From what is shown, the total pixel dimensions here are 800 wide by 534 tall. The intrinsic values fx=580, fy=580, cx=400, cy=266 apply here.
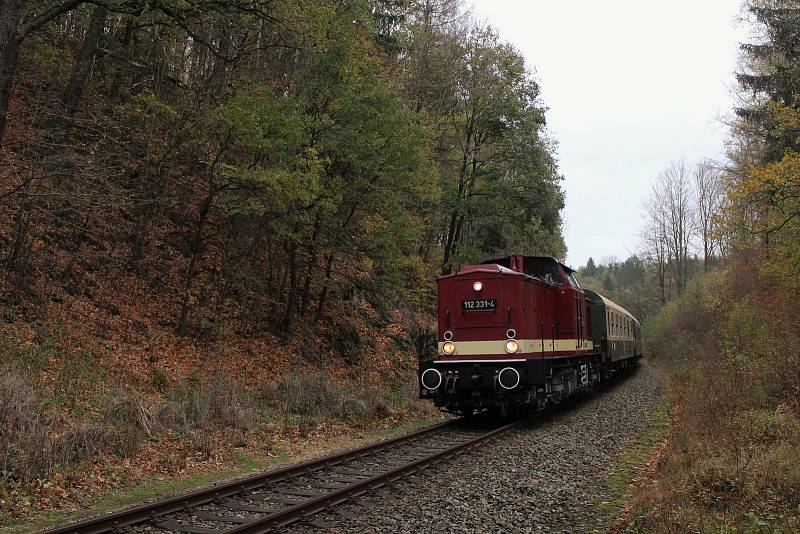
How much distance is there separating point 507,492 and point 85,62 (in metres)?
14.5

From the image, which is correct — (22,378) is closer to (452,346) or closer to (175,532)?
(175,532)

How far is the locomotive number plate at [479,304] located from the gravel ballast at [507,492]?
2.67 meters

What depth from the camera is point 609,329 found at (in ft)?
70.4

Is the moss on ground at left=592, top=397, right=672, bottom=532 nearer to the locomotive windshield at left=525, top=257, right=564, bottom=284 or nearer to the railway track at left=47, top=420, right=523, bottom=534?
the railway track at left=47, top=420, right=523, bottom=534

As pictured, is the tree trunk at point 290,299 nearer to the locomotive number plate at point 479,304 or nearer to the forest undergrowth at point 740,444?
the locomotive number plate at point 479,304

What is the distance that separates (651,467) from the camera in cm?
886

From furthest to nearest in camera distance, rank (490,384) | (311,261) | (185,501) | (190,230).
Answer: (190,230)
(311,261)
(490,384)
(185,501)

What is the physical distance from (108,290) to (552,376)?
1103 cm

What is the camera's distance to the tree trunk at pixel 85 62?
14.9m

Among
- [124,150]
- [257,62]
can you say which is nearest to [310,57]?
[257,62]

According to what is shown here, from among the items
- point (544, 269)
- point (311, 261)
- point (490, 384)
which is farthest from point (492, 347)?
point (311, 261)

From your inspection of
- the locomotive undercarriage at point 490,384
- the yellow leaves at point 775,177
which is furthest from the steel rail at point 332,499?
the yellow leaves at point 775,177

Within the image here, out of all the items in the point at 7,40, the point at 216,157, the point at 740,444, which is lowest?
the point at 740,444

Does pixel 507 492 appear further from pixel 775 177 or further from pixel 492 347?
pixel 775 177
